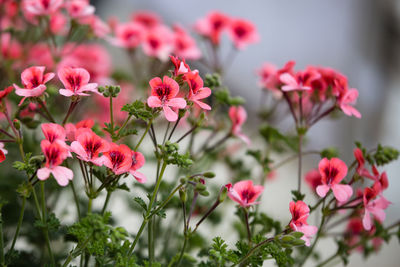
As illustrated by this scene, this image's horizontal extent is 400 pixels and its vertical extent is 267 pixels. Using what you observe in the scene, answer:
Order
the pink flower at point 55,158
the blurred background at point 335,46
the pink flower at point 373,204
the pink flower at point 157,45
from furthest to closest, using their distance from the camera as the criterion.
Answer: the blurred background at point 335,46 < the pink flower at point 157,45 < the pink flower at point 373,204 < the pink flower at point 55,158

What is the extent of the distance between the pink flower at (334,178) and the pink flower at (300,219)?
0.04 meters

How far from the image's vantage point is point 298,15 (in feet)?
7.59

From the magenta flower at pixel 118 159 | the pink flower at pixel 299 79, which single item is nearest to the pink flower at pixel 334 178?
the pink flower at pixel 299 79

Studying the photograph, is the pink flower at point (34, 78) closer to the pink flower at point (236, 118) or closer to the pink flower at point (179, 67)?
the pink flower at point (179, 67)

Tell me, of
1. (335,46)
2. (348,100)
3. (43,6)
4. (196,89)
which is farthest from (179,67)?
(335,46)

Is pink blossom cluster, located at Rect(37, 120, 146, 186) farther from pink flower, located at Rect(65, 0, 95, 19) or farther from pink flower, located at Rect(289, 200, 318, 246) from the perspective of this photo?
pink flower, located at Rect(65, 0, 95, 19)

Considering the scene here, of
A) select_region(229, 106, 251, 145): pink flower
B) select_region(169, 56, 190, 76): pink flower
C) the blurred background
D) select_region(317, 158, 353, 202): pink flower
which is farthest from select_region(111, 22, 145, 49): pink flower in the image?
the blurred background

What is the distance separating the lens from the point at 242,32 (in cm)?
89

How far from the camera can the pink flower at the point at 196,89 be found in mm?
454

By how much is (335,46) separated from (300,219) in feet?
6.74

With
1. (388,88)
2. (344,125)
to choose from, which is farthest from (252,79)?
(388,88)

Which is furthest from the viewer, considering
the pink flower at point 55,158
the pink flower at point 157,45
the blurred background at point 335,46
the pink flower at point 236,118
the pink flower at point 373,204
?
the blurred background at point 335,46

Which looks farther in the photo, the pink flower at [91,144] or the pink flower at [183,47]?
the pink flower at [183,47]

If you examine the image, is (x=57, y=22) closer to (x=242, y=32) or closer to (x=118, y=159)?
(x=242, y=32)
